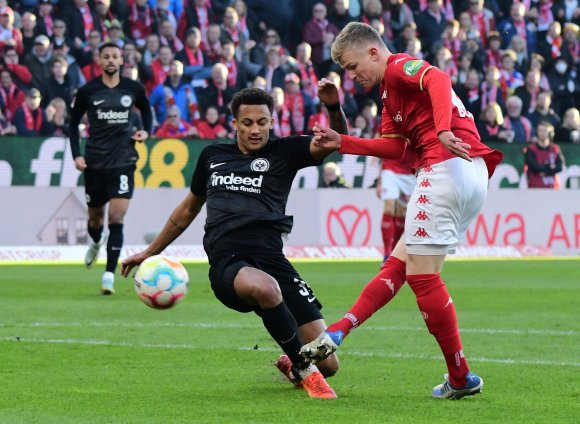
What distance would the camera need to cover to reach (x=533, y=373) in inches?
279

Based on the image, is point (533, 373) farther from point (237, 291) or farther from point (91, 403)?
point (91, 403)

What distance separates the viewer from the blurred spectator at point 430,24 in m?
24.7

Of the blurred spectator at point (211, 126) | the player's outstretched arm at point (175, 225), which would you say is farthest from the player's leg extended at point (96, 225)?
the blurred spectator at point (211, 126)

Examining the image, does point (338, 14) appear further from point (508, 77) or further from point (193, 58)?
point (193, 58)

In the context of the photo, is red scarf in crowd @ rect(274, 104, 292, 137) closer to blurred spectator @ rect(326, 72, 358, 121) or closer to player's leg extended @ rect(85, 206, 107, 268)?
blurred spectator @ rect(326, 72, 358, 121)

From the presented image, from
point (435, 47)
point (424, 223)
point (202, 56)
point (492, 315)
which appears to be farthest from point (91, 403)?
point (435, 47)

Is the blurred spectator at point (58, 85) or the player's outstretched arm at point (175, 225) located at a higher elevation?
the player's outstretched arm at point (175, 225)

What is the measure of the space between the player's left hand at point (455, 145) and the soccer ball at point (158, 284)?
2018 millimetres

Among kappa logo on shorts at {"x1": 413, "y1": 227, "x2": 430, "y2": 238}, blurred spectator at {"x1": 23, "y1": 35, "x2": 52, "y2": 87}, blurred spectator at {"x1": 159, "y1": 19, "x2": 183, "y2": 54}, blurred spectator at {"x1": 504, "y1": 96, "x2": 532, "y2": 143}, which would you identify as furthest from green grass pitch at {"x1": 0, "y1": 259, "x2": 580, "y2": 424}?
blurred spectator at {"x1": 504, "y1": 96, "x2": 532, "y2": 143}

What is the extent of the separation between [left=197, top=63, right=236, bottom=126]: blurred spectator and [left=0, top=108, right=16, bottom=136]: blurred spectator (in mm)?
3249

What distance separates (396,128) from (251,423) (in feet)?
6.20

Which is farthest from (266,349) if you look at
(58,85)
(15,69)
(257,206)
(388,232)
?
(15,69)

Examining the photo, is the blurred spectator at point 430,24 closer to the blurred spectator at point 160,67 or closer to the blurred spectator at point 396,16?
the blurred spectator at point 396,16

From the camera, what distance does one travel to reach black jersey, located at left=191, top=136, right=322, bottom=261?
21.7 ft
